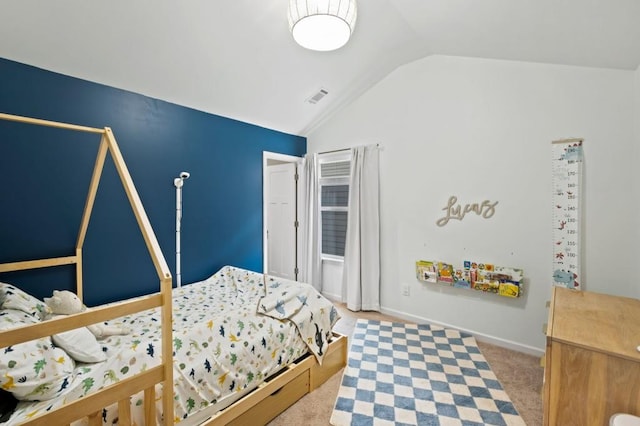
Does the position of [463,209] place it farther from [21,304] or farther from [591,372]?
[21,304]

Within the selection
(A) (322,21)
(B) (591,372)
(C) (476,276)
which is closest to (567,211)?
(C) (476,276)

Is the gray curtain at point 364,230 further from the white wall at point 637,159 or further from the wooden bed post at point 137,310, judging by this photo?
the wooden bed post at point 137,310

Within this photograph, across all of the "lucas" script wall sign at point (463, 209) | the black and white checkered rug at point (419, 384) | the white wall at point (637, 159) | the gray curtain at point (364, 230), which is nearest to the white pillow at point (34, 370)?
the black and white checkered rug at point (419, 384)

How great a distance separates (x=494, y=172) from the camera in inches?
105

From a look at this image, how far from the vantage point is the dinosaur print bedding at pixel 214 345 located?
3.95 feet

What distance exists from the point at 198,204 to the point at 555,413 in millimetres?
3033

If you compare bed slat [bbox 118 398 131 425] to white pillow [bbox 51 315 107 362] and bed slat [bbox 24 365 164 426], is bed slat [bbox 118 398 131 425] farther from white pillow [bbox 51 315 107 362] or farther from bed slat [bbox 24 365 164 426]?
white pillow [bbox 51 315 107 362]

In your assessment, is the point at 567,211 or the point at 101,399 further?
the point at 567,211

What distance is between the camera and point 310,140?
13.6ft

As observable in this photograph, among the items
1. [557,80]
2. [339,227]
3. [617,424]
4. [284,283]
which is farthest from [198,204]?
[557,80]

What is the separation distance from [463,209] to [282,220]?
2.55m

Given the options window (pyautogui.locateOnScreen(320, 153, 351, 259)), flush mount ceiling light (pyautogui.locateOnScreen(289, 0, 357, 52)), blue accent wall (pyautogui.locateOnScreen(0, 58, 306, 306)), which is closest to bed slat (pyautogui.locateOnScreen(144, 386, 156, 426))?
blue accent wall (pyautogui.locateOnScreen(0, 58, 306, 306))

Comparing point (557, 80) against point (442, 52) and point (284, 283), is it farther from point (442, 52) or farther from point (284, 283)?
point (284, 283)

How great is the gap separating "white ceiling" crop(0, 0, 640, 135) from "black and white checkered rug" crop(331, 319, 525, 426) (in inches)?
97.0
